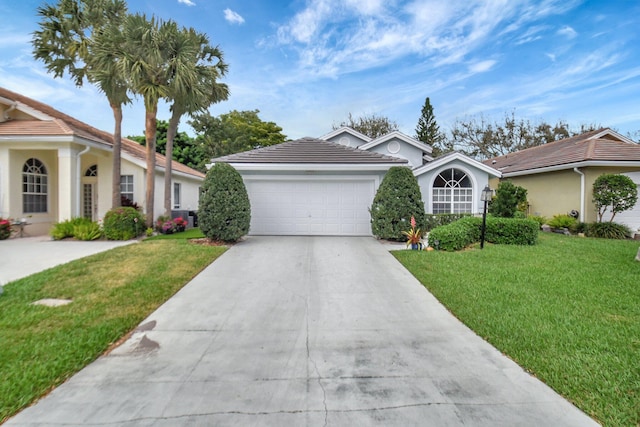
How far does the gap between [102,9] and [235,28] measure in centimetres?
444

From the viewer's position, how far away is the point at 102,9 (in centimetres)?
1041

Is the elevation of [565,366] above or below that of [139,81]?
below

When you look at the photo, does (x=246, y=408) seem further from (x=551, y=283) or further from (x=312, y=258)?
(x=551, y=283)

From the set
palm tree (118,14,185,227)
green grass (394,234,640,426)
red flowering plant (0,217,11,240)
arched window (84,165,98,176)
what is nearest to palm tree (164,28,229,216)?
palm tree (118,14,185,227)

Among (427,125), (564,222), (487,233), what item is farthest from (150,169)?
(427,125)

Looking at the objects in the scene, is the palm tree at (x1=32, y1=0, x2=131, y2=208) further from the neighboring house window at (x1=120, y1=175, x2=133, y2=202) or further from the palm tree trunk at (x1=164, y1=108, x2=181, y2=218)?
the neighboring house window at (x1=120, y1=175, x2=133, y2=202)

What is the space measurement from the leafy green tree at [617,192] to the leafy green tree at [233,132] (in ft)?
84.4

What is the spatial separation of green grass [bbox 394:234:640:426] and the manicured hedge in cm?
56

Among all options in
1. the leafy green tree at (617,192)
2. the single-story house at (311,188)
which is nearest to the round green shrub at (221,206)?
the single-story house at (311,188)

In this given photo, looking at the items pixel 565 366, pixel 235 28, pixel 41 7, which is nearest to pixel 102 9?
pixel 41 7

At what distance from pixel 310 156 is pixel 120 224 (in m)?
6.88

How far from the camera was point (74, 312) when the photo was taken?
409 cm

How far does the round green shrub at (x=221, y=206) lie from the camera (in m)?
8.88

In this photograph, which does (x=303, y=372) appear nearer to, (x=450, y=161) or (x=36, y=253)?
(x=36, y=253)
